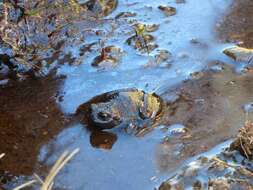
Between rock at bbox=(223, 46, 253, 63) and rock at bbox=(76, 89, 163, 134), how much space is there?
70cm

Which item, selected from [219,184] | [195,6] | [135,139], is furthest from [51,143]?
[195,6]

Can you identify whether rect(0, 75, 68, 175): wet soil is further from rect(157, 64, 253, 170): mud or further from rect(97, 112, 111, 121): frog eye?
rect(157, 64, 253, 170): mud

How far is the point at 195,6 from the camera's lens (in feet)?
13.8

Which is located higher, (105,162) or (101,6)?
(101,6)

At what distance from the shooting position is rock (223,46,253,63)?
3.64m

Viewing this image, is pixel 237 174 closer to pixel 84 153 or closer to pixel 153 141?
pixel 153 141

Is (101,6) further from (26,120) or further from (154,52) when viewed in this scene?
(26,120)

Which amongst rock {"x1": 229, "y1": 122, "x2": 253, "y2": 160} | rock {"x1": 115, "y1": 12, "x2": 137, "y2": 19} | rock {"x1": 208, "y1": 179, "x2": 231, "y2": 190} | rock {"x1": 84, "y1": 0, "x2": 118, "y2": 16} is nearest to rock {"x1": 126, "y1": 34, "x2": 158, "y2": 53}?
rock {"x1": 115, "y1": 12, "x2": 137, "y2": 19}

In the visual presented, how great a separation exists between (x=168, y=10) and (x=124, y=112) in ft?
4.09

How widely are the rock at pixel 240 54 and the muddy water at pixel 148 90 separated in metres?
0.05

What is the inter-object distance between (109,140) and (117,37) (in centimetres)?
102

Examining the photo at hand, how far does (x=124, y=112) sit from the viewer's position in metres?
3.21

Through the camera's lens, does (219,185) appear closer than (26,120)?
Yes

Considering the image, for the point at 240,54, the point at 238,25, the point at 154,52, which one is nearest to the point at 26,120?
the point at 154,52
